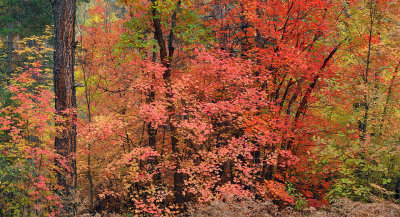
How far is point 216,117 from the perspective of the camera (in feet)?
37.8

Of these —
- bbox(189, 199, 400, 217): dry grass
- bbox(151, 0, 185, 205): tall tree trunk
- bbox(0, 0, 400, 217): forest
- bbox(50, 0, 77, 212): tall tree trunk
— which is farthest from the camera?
bbox(151, 0, 185, 205): tall tree trunk

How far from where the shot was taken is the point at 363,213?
649 cm

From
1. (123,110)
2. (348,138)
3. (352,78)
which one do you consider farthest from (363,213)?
(123,110)

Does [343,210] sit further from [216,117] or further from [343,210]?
[216,117]

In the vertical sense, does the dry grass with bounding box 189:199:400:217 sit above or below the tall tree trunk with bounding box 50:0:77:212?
below

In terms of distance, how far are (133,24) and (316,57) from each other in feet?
29.9

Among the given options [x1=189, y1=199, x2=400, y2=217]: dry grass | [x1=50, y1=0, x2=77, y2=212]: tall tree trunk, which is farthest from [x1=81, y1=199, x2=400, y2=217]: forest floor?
[x1=50, y1=0, x2=77, y2=212]: tall tree trunk

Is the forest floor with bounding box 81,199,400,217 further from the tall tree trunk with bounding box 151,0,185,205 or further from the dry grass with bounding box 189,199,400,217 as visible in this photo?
the tall tree trunk with bounding box 151,0,185,205

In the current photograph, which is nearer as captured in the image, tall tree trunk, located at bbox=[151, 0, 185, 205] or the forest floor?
the forest floor

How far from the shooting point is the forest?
24.6 ft

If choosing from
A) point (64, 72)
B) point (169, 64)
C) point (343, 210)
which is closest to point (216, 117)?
point (169, 64)

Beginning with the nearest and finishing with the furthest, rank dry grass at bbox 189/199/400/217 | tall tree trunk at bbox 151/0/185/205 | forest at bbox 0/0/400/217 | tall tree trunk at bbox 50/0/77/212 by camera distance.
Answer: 1. dry grass at bbox 189/199/400/217
2. forest at bbox 0/0/400/217
3. tall tree trunk at bbox 50/0/77/212
4. tall tree trunk at bbox 151/0/185/205

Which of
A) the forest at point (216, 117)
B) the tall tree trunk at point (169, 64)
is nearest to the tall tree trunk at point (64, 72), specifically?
the forest at point (216, 117)

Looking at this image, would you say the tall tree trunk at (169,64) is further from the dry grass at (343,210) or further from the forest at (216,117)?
the dry grass at (343,210)
